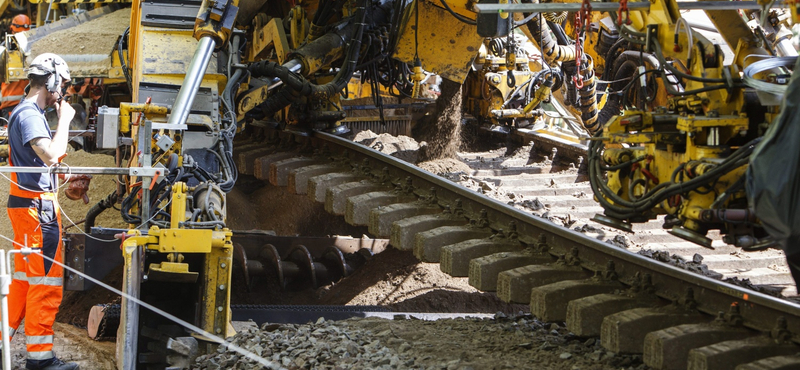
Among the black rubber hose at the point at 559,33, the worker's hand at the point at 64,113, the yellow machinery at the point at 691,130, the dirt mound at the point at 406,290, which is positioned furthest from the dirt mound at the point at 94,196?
the black rubber hose at the point at 559,33

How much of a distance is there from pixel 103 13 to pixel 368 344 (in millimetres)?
7207

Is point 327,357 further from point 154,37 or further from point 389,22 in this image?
point 389,22

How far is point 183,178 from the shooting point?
5.66m

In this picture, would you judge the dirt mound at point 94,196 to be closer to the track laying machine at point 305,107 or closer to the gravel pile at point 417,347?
the track laying machine at point 305,107

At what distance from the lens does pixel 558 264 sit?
5.41 meters

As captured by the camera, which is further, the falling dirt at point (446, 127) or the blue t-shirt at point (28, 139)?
Result: the falling dirt at point (446, 127)

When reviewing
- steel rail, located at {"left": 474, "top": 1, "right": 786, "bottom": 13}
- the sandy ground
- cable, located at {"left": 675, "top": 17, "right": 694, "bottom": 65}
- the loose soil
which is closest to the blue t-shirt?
the sandy ground

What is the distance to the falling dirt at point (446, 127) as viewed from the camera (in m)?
11.2

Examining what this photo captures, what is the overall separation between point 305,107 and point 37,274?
4556 millimetres

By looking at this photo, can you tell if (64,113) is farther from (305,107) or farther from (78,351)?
(305,107)

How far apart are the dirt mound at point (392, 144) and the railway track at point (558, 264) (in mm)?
2487

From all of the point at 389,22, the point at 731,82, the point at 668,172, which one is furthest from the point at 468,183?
the point at 731,82

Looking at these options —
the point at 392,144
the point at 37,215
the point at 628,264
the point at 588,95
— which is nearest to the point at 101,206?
the point at 37,215

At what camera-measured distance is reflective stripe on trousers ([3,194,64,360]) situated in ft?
17.1
